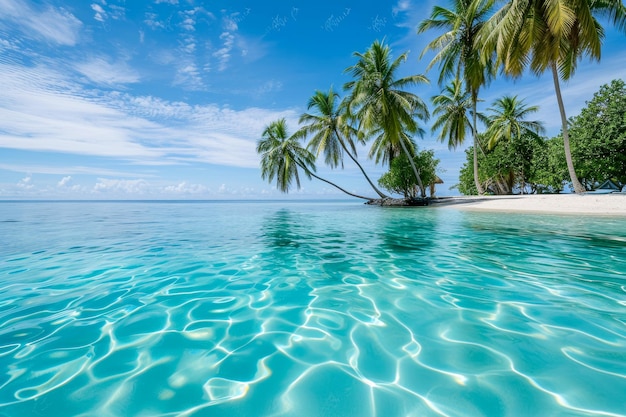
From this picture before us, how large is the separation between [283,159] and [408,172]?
11.2 meters

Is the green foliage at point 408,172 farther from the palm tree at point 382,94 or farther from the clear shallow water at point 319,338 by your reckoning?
the clear shallow water at point 319,338

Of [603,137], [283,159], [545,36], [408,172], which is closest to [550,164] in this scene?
[603,137]

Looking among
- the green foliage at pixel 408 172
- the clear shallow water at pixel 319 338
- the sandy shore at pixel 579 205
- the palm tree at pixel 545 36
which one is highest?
the palm tree at pixel 545 36

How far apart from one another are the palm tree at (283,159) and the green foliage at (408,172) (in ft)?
15.5

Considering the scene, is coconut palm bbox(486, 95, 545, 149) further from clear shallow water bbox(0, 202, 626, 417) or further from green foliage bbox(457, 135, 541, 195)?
clear shallow water bbox(0, 202, 626, 417)

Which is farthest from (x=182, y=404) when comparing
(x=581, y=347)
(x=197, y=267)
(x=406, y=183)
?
(x=406, y=183)

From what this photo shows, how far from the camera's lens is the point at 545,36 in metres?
12.4

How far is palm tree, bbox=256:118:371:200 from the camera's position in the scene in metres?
24.5

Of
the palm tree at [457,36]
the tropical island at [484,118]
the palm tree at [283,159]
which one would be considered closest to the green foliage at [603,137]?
the tropical island at [484,118]

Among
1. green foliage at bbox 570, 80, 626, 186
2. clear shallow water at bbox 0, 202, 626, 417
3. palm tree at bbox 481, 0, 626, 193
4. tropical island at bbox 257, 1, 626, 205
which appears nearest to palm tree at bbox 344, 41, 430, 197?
tropical island at bbox 257, 1, 626, 205

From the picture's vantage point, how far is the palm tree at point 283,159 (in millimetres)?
24469

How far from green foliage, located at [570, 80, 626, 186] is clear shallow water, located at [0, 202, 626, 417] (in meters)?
18.8

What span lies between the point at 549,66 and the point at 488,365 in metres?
18.3

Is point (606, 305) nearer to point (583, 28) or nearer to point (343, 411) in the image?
point (343, 411)
